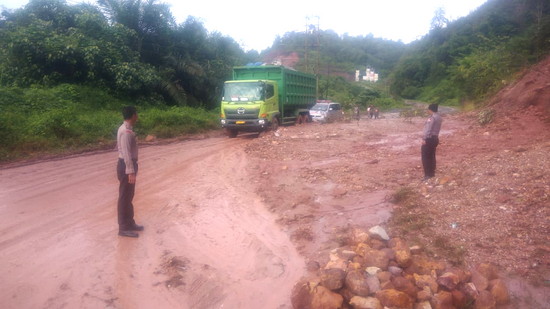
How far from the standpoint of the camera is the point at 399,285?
4.06m

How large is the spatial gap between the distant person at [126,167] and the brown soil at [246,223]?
244mm

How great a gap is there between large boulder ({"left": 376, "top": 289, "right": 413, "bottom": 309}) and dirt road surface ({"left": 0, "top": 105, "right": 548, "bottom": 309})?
94 centimetres

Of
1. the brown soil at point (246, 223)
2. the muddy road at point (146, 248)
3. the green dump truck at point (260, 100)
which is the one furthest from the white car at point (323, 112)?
the muddy road at point (146, 248)

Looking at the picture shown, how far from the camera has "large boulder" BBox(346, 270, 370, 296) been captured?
4.00 metres

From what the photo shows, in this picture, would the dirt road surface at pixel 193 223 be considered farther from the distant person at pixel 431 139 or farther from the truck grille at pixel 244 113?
the truck grille at pixel 244 113

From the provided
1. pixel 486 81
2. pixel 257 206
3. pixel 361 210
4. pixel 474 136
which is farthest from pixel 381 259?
pixel 486 81

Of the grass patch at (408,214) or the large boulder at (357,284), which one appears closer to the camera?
the large boulder at (357,284)

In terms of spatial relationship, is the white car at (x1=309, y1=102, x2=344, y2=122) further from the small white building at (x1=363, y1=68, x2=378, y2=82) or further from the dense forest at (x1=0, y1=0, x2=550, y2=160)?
the small white building at (x1=363, y1=68, x2=378, y2=82)

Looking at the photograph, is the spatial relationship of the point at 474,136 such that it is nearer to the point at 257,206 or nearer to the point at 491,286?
the point at 257,206

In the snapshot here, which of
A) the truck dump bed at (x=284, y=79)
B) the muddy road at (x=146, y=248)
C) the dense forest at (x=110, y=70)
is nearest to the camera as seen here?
the muddy road at (x=146, y=248)

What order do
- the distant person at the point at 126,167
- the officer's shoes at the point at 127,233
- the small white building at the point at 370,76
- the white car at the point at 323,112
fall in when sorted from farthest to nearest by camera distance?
the small white building at the point at 370,76 < the white car at the point at 323,112 < the officer's shoes at the point at 127,233 < the distant person at the point at 126,167

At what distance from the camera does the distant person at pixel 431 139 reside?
7.62m

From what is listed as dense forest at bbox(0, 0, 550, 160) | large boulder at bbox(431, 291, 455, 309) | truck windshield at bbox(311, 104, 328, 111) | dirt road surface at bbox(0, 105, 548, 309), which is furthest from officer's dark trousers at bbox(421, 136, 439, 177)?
truck windshield at bbox(311, 104, 328, 111)

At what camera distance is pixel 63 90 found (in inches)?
678
